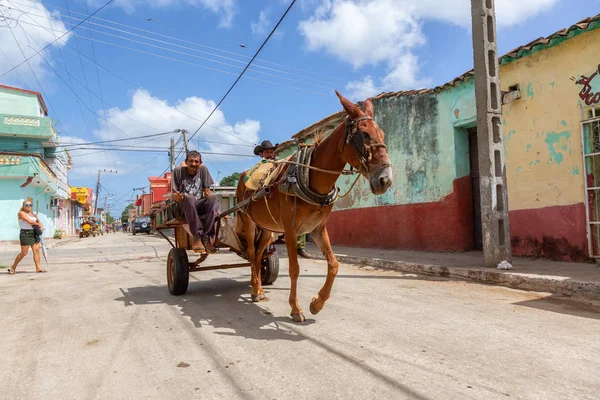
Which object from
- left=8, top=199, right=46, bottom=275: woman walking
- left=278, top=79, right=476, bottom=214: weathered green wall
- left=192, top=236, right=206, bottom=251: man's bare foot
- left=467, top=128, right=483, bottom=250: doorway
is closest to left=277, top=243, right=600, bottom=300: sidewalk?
left=467, top=128, right=483, bottom=250: doorway

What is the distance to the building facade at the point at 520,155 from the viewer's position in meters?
6.90

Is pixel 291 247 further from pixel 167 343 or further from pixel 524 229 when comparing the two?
pixel 524 229

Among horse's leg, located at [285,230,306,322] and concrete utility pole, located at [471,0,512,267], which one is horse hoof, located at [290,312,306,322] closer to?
horse's leg, located at [285,230,306,322]

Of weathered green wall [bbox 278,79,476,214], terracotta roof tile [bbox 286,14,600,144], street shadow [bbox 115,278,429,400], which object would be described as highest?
terracotta roof tile [bbox 286,14,600,144]

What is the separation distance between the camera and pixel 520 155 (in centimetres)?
795

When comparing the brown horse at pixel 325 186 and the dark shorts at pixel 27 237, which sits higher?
the brown horse at pixel 325 186

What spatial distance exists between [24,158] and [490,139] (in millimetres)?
24881

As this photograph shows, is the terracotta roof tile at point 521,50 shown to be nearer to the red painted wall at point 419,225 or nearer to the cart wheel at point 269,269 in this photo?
the red painted wall at point 419,225

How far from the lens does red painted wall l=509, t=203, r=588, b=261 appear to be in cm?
698

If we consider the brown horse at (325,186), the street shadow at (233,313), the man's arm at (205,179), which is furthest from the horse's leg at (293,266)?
the man's arm at (205,179)

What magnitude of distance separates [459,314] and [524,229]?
485 centimetres

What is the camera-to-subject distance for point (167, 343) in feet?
10.8

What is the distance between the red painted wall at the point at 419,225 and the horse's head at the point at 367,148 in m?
6.84

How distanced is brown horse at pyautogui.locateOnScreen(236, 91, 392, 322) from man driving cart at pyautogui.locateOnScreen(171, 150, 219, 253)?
738 mm
